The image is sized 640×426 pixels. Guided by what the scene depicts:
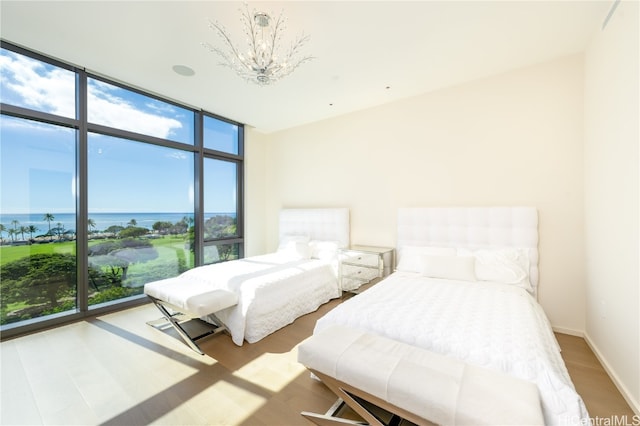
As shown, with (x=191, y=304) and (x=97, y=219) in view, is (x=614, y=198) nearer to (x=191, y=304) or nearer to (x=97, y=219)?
(x=191, y=304)

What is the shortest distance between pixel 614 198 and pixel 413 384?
7.19ft

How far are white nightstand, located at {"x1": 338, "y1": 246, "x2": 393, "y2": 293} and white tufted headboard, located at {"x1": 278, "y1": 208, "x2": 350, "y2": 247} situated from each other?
0.38m

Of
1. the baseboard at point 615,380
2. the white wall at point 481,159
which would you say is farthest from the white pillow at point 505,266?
the baseboard at point 615,380

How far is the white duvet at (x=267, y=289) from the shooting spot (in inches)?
102

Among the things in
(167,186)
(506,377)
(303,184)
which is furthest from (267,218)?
(506,377)

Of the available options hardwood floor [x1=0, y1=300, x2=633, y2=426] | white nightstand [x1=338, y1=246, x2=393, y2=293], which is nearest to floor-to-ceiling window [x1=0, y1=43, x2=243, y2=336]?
hardwood floor [x1=0, y1=300, x2=633, y2=426]

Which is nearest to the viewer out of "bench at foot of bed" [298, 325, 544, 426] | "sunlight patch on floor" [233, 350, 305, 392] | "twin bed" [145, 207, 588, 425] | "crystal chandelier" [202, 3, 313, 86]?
"bench at foot of bed" [298, 325, 544, 426]

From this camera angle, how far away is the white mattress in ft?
4.06

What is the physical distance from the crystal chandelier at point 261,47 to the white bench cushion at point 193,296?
81.7 inches

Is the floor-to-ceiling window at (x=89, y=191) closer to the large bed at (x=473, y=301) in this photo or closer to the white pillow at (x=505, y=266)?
the large bed at (x=473, y=301)

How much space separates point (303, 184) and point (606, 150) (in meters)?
3.79

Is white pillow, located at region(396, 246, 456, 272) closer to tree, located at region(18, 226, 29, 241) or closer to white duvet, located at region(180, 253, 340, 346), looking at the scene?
white duvet, located at region(180, 253, 340, 346)

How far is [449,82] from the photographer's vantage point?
10.4ft

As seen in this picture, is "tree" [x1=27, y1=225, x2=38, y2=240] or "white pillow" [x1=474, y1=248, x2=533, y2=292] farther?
"tree" [x1=27, y1=225, x2=38, y2=240]
